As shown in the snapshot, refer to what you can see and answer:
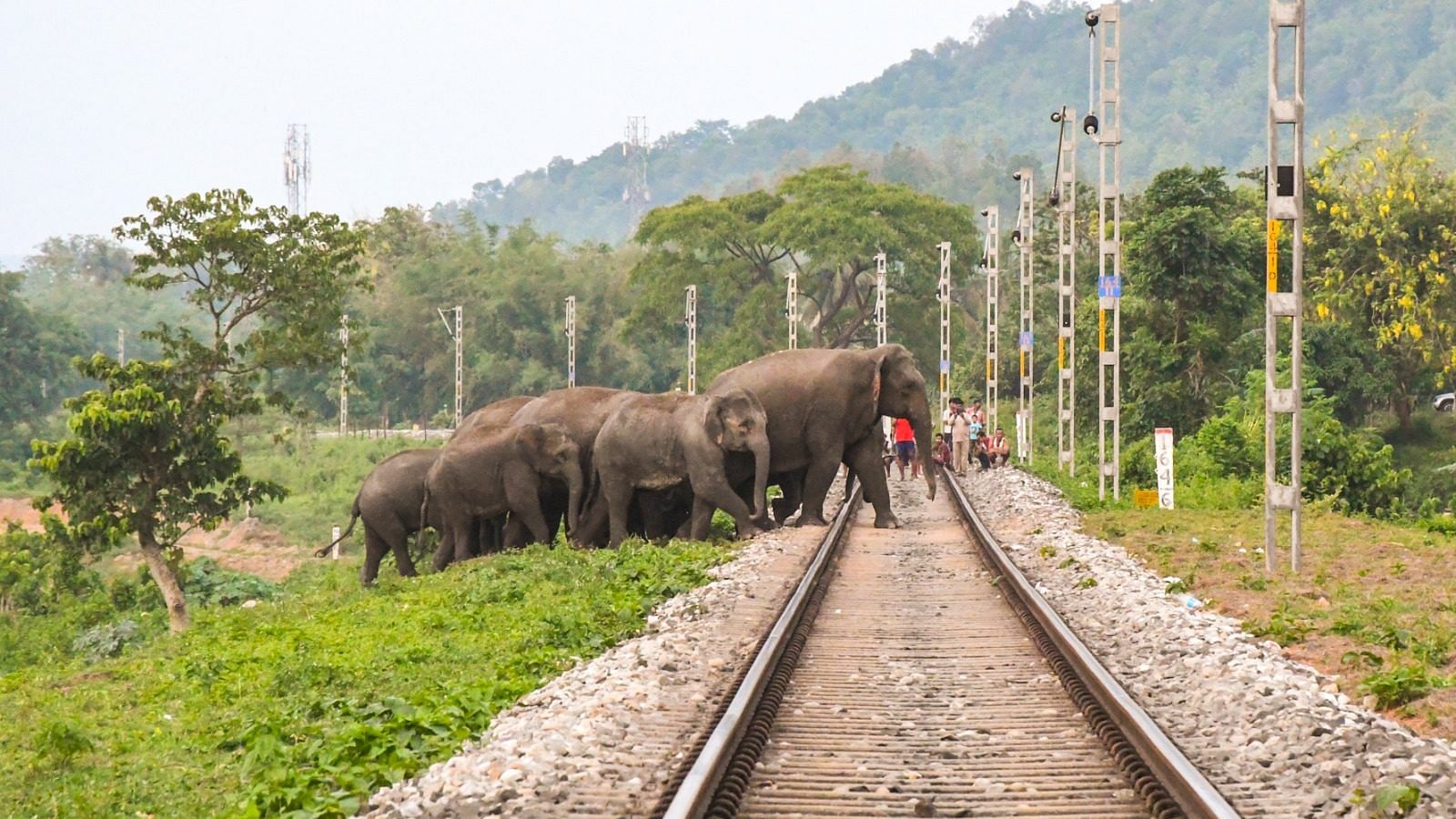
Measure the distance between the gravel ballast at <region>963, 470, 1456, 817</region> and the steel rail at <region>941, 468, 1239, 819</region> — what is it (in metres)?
0.23

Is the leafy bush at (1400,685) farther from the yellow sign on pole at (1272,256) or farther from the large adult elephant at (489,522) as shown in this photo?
the large adult elephant at (489,522)

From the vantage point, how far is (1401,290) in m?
49.9

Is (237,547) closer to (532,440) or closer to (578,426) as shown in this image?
(578,426)

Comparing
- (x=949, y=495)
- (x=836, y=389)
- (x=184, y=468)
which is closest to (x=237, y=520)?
(x=184, y=468)

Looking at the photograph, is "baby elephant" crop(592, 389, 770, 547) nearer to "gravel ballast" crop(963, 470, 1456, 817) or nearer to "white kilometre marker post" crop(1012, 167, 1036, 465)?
"gravel ballast" crop(963, 470, 1456, 817)

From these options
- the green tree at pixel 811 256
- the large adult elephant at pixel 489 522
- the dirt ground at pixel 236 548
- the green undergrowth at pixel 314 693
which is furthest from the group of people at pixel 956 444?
the green tree at pixel 811 256

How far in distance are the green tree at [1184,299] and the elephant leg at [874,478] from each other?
1976cm

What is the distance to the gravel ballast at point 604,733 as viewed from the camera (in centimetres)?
756

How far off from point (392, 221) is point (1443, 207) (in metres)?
73.0

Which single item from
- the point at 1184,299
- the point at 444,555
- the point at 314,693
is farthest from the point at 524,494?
the point at 1184,299

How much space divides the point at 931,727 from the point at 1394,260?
4574 cm

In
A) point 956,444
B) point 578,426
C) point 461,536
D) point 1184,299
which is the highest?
point 1184,299

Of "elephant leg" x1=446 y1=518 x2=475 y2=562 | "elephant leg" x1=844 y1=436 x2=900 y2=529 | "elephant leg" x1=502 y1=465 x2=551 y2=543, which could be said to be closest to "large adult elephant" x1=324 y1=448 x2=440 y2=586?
"elephant leg" x1=446 y1=518 x2=475 y2=562

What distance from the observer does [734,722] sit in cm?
855
